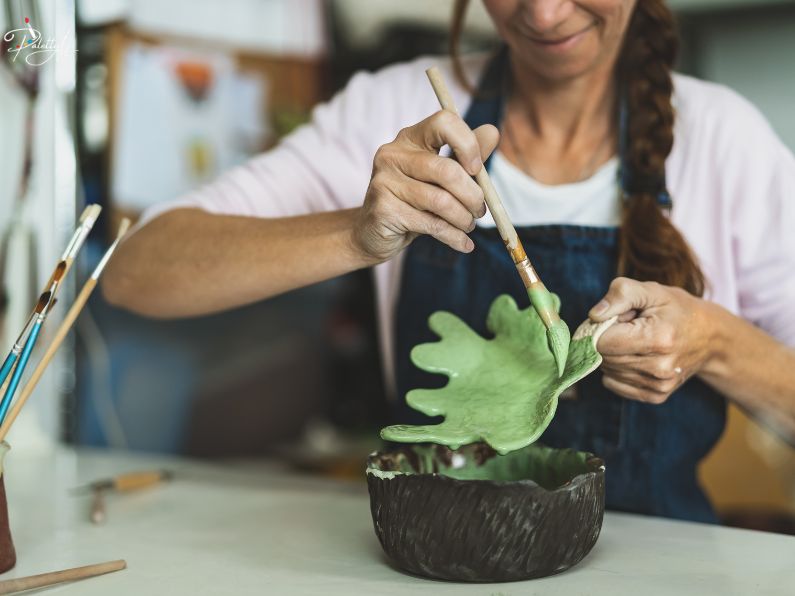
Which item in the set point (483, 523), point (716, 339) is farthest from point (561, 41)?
point (483, 523)

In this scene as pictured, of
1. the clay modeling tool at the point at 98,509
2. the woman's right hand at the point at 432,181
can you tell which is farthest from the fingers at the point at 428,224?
the clay modeling tool at the point at 98,509

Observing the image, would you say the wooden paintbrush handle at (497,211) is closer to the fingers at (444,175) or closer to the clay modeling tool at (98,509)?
the fingers at (444,175)

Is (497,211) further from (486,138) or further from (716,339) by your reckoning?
(716,339)

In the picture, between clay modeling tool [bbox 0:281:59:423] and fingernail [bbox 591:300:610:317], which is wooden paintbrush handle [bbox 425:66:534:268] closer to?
fingernail [bbox 591:300:610:317]

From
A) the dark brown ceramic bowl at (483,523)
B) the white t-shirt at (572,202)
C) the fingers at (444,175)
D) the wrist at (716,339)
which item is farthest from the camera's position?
the white t-shirt at (572,202)

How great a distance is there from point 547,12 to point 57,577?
87cm

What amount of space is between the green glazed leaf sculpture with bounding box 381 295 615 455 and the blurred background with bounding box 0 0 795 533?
0.89 meters

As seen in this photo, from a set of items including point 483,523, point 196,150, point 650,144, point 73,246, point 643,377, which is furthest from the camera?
point 196,150

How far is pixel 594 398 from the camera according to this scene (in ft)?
4.16

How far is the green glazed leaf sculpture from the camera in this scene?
3.03 ft

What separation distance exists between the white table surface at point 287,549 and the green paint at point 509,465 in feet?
0.32

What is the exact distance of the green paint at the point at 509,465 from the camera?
1.02 meters

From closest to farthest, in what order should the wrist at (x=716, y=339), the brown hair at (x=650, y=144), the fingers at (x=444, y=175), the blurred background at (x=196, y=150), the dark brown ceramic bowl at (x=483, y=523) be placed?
the dark brown ceramic bowl at (x=483, y=523) → the fingers at (x=444, y=175) → the wrist at (x=716, y=339) → the brown hair at (x=650, y=144) → the blurred background at (x=196, y=150)

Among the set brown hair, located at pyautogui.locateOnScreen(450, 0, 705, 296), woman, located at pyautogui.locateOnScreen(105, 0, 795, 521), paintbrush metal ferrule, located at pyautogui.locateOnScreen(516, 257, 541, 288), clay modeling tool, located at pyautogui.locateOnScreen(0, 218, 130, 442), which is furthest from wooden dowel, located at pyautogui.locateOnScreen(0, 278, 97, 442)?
brown hair, located at pyautogui.locateOnScreen(450, 0, 705, 296)
